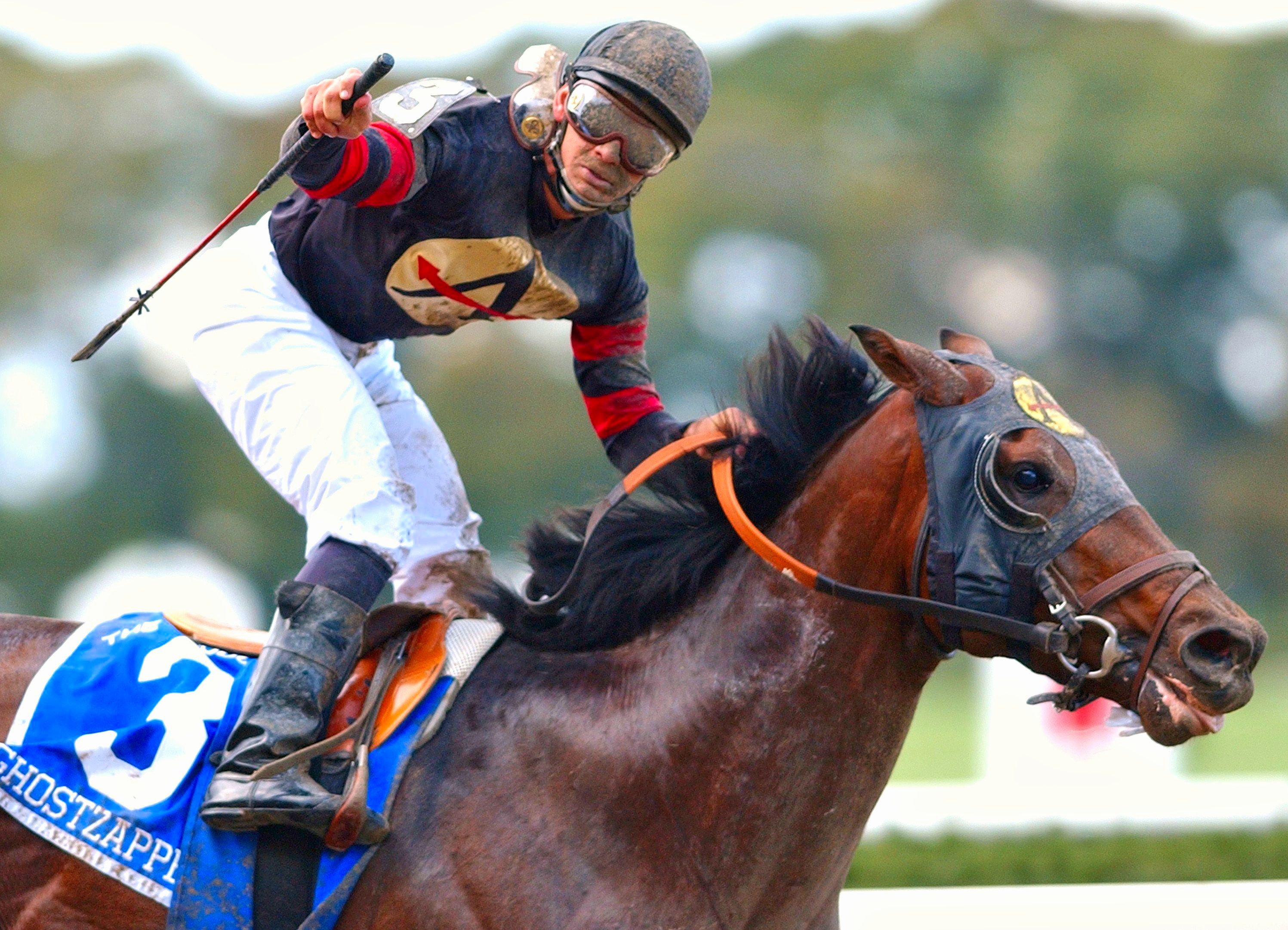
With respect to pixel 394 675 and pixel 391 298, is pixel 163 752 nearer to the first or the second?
pixel 394 675

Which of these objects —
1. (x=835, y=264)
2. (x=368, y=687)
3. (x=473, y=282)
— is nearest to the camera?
(x=368, y=687)

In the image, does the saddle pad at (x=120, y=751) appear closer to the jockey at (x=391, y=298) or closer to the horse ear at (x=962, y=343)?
the jockey at (x=391, y=298)

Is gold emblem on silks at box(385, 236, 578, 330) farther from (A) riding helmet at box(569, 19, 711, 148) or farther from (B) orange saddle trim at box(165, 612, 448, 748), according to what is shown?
(B) orange saddle trim at box(165, 612, 448, 748)

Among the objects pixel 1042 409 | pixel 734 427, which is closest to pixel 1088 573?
pixel 1042 409

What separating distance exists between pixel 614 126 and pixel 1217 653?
1.62 m

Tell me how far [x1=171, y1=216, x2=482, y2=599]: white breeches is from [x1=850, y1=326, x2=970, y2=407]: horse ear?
3.36ft

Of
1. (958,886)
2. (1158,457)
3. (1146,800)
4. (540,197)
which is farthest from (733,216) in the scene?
(540,197)

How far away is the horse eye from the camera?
127 inches

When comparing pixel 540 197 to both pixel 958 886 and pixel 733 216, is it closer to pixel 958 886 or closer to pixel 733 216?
pixel 958 886

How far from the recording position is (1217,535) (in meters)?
30.9

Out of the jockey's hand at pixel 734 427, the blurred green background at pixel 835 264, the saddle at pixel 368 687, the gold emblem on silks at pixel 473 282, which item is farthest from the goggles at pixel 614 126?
the blurred green background at pixel 835 264

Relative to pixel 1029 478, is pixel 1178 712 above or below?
below

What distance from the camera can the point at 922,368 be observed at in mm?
3365

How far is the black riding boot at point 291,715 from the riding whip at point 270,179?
28.8 inches
